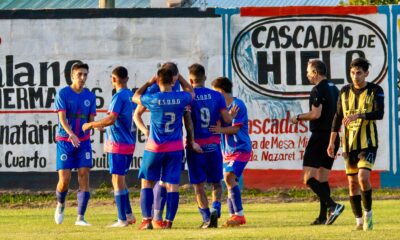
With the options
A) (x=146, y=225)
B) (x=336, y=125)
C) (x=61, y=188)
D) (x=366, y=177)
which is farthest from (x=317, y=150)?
(x=61, y=188)

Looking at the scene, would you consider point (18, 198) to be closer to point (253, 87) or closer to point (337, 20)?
point (253, 87)

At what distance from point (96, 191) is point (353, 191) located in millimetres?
8967

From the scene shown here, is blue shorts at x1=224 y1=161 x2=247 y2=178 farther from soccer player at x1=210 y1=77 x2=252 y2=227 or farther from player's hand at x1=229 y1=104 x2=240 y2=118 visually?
player's hand at x1=229 y1=104 x2=240 y2=118

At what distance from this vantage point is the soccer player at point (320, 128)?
53.3 feet

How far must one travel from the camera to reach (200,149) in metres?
15.5

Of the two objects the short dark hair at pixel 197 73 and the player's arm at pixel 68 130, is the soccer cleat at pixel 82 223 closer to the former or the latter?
the player's arm at pixel 68 130

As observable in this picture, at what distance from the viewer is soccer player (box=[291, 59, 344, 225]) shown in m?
16.2

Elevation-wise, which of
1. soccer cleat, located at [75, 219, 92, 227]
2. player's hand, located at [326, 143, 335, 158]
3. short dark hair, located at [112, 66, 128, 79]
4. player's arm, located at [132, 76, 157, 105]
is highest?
short dark hair, located at [112, 66, 128, 79]

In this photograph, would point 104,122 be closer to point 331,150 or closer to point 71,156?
point 71,156

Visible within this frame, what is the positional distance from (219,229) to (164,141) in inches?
49.1

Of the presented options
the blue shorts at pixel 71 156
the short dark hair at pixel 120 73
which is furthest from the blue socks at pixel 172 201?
the blue shorts at pixel 71 156

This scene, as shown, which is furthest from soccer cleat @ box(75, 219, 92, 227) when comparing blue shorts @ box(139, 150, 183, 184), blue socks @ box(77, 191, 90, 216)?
blue shorts @ box(139, 150, 183, 184)

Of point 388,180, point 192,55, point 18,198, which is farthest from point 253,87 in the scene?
point 18,198

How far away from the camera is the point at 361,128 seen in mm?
14531
